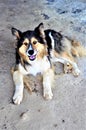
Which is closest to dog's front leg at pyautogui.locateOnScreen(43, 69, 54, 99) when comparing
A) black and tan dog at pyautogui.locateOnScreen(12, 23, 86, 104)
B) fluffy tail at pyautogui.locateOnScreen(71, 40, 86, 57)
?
black and tan dog at pyautogui.locateOnScreen(12, 23, 86, 104)

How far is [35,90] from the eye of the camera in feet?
11.1

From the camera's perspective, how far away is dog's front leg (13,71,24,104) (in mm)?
3238

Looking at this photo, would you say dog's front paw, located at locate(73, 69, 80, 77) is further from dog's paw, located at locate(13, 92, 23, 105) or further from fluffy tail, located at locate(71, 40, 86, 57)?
dog's paw, located at locate(13, 92, 23, 105)

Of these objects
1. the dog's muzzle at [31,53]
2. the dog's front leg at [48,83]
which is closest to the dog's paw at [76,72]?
the dog's front leg at [48,83]

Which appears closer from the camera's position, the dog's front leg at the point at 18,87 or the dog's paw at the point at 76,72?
the dog's front leg at the point at 18,87

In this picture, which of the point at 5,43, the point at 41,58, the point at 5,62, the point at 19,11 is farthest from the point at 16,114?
the point at 19,11

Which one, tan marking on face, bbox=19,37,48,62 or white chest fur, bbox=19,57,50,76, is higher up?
tan marking on face, bbox=19,37,48,62

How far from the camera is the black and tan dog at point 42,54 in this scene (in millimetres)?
3260

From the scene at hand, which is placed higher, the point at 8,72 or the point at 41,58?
A: the point at 41,58

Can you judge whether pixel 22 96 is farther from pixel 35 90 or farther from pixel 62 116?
pixel 62 116

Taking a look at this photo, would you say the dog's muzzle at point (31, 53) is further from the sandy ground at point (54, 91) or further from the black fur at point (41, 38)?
the sandy ground at point (54, 91)

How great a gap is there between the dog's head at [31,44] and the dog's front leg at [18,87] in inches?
8.5

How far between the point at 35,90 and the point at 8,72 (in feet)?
1.54

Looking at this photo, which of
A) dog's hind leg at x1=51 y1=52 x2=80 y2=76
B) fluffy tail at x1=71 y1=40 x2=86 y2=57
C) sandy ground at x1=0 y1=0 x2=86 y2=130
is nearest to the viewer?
sandy ground at x1=0 y1=0 x2=86 y2=130
